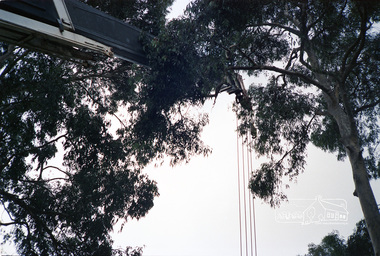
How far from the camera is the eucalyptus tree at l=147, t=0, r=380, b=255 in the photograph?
869 centimetres

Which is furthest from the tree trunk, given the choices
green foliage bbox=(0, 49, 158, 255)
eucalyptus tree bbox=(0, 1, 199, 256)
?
green foliage bbox=(0, 49, 158, 255)

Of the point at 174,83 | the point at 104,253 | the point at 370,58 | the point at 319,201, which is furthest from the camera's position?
the point at 319,201

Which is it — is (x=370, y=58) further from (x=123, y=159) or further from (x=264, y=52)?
(x=123, y=159)

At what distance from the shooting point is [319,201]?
811 inches

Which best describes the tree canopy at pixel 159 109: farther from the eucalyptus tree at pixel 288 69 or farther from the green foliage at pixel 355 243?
the green foliage at pixel 355 243

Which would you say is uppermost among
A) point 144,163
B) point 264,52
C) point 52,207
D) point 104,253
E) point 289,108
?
point 264,52

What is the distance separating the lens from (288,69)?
11617mm

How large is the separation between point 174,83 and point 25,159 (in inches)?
198

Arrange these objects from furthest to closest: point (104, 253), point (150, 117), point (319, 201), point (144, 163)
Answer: point (319, 201) → point (144, 163) → point (150, 117) → point (104, 253)

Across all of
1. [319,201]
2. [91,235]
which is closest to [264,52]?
[91,235]

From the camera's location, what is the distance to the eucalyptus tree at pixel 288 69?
342 inches

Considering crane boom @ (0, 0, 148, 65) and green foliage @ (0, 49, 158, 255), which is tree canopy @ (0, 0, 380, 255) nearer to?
green foliage @ (0, 49, 158, 255)

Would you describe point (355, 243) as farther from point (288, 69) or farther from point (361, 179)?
point (288, 69)
